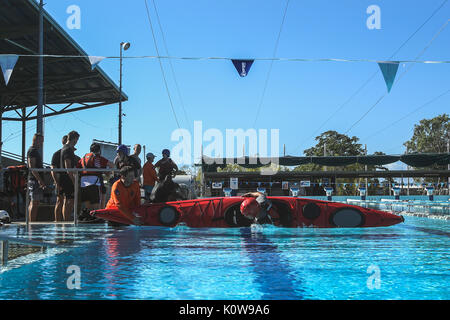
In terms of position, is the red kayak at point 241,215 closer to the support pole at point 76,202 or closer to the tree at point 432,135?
the support pole at point 76,202

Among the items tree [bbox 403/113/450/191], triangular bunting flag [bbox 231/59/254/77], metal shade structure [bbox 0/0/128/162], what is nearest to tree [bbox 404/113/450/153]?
tree [bbox 403/113/450/191]

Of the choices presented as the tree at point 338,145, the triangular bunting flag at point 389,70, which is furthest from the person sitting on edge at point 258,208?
the tree at point 338,145

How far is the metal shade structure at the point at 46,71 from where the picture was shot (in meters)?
17.7

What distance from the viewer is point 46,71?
2381 centimetres

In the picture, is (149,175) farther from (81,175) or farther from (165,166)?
(81,175)

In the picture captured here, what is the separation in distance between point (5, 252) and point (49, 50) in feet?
63.4

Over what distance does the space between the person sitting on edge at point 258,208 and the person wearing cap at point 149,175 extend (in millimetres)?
2405

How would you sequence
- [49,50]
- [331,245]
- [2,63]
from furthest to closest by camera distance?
[49,50] → [2,63] → [331,245]

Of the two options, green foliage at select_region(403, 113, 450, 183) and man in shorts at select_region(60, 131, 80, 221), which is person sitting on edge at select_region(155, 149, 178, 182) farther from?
green foliage at select_region(403, 113, 450, 183)

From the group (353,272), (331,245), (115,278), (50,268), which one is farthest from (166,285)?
(331,245)

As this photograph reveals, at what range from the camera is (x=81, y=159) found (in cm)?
765

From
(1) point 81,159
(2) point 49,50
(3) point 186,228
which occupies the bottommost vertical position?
(3) point 186,228

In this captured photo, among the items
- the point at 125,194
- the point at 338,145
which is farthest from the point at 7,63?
the point at 338,145
